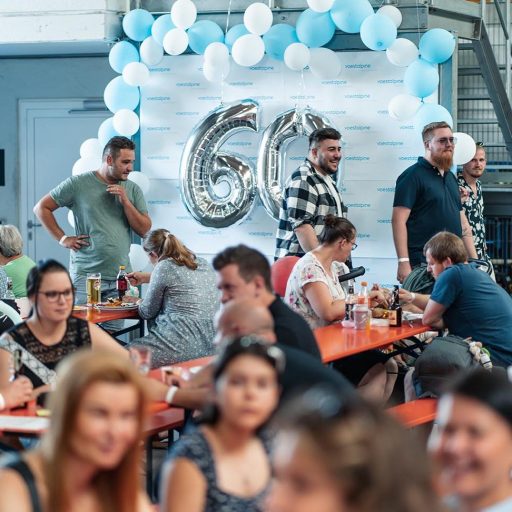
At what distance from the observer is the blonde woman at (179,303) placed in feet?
20.9

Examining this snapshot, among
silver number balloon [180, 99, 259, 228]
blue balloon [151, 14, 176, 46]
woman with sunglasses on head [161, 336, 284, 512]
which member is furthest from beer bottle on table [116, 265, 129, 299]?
woman with sunglasses on head [161, 336, 284, 512]

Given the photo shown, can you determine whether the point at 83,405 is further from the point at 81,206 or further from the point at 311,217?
the point at 81,206

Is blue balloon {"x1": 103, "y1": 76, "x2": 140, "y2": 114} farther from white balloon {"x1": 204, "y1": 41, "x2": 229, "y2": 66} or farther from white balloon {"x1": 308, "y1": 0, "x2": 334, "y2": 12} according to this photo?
white balloon {"x1": 308, "y1": 0, "x2": 334, "y2": 12}

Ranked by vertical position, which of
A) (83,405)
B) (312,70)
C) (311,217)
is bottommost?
(83,405)

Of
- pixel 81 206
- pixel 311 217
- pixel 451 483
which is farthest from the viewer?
pixel 81 206

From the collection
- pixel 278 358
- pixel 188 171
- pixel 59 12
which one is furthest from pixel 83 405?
pixel 59 12

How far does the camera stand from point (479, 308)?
237 inches

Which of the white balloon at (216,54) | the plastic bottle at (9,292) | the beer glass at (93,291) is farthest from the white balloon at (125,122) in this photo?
the plastic bottle at (9,292)

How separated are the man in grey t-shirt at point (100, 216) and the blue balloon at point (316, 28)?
1626 millimetres

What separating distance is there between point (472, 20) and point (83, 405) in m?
Answer: 7.54

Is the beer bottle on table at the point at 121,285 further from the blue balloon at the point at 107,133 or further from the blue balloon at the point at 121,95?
the blue balloon at the point at 121,95

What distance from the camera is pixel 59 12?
924cm

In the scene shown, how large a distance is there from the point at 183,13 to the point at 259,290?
500 centimetres

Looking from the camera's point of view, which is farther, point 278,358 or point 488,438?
point 278,358
